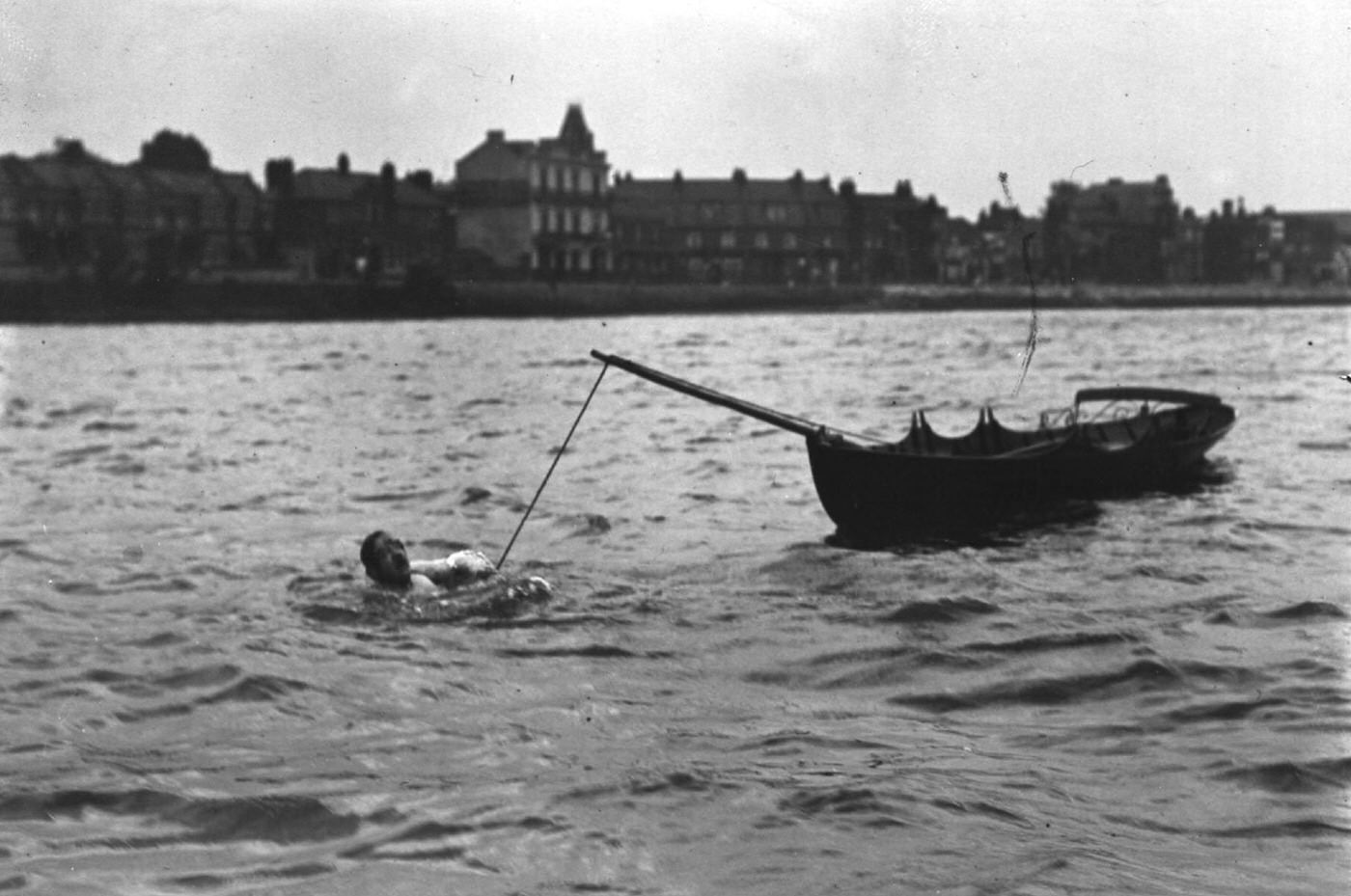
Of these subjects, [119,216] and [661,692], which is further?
[119,216]

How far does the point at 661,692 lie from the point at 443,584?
3317 millimetres

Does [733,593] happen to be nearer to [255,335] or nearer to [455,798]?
[455,798]

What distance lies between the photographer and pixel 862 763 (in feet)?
28.2

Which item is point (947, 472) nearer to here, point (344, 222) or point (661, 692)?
point (661, 692)

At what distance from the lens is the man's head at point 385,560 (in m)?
12.6

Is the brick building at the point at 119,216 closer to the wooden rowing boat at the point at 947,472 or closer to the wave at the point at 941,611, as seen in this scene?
the wooden rowing boat at the point at 947,472

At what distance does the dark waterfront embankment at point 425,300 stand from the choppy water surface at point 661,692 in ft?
181

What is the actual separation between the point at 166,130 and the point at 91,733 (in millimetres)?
96428

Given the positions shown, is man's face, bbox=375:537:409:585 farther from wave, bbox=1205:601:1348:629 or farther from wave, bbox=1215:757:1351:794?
wave, bbox=1215:757:1351:794

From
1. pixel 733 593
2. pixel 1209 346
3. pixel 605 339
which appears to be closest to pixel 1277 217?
pixel 1209 346

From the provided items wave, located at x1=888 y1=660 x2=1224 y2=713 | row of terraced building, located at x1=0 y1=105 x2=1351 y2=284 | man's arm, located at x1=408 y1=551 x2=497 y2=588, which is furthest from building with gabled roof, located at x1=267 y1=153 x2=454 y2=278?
wave, located at x1=888 y1=660 x2=1224 y2=713

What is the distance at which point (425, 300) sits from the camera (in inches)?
3393

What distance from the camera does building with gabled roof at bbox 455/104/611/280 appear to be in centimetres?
9906

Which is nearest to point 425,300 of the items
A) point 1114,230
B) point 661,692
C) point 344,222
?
point 344,222
